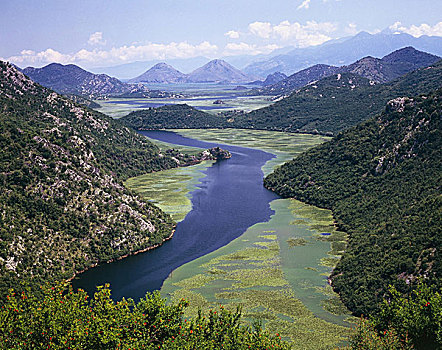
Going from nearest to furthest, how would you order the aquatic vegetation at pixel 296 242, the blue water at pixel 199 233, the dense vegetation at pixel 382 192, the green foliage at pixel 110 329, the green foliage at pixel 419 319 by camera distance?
1. the green foliage at pixel 110 329
2. the green foliage at pixel 419 319
3. the dense vegetation at pixel 382 192
4. the blue water at pixel 199 233
5. the aquatic vegetation at pixel 296 242

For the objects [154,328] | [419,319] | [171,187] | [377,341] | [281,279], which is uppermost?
[171,187]

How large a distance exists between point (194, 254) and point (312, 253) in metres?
26.3

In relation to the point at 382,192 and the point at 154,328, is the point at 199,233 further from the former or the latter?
the point at 154,328

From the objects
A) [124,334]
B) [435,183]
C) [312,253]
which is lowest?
[312,253]

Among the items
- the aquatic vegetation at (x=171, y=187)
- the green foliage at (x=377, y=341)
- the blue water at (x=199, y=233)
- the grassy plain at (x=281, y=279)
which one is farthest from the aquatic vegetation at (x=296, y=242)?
the green foliage at (x=377, y=341)

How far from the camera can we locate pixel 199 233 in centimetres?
11581

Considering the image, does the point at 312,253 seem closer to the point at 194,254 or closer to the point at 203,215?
the point at 194,254

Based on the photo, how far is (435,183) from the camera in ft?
342

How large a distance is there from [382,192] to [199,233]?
161 feet

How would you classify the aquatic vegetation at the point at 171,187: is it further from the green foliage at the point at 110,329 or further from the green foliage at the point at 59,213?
the green foliage at the point at 110,329

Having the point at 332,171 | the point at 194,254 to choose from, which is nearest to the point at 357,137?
the point at 332,171

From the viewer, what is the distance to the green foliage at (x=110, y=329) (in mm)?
51375

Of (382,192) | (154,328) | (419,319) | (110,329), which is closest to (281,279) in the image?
(419,319)

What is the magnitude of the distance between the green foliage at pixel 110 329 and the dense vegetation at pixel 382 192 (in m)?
29.5
